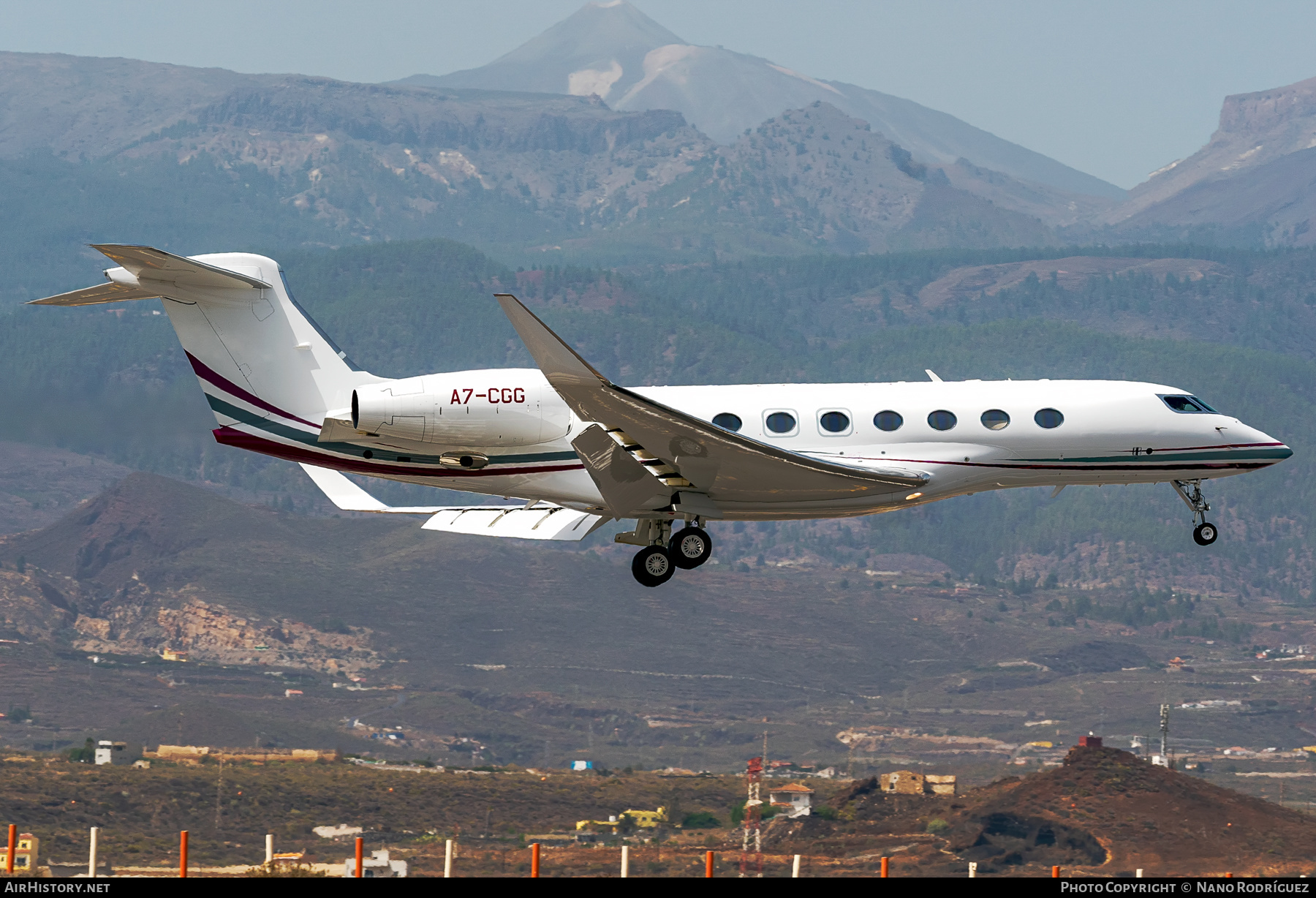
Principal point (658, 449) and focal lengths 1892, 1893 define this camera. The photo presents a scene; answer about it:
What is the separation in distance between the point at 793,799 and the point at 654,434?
119378 mm

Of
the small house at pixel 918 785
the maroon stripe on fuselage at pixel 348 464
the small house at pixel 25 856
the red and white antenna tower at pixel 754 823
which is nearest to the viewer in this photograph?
the maroon stripe on fuselage at pixel 348 464

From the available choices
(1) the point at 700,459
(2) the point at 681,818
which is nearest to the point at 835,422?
(1) the point at 700,459

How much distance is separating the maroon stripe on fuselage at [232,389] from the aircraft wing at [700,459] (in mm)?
6272

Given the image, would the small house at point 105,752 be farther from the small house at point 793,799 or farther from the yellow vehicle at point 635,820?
the small house at point 793,799

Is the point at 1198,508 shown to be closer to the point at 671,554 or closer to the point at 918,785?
the point at 671,554

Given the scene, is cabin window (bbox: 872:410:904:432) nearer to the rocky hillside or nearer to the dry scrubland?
the dry scrubland

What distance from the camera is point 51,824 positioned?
405ft

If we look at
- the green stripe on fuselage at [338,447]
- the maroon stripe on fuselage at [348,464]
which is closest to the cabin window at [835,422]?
the maroon stripe on fuselage at [348,464]

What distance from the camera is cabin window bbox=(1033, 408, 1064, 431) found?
1439 inches

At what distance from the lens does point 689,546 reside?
3562 cm

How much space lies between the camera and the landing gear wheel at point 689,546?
35.6 meters

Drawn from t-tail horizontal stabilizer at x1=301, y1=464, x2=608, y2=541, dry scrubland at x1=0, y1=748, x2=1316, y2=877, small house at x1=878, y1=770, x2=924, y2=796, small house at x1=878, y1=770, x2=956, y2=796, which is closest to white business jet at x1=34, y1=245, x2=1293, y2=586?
t-tail horizontal stabilizer at x1=301, y1=464, x2=608, y2=541
